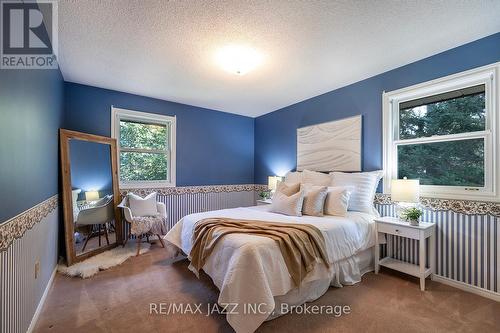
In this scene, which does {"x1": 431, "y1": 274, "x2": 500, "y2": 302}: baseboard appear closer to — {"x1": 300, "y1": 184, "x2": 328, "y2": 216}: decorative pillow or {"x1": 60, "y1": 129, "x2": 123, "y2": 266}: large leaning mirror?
{"x1": 300, "y1": 184, "x2": 328, "y2": 216}: decorative pillow

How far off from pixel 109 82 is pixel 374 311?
4287mm

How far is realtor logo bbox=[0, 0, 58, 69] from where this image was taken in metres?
1.45

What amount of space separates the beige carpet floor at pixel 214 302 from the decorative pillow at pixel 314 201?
0.86 m

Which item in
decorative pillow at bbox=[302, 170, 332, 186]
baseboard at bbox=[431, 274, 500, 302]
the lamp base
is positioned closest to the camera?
baseboard at bbox=[431, 274, 500, 302]

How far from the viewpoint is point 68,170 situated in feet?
9.86

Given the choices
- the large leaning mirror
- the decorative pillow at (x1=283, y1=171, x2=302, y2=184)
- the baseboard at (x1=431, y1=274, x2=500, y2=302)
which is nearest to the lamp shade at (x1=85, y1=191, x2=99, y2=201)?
the large leaning mirror

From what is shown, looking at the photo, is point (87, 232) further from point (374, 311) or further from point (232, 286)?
point (374, 311)

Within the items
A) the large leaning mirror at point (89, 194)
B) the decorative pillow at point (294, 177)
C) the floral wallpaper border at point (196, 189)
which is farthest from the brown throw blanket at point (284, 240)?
the floral wallpaper border at point (196, 189)

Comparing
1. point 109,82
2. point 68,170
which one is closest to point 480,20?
point 109,82

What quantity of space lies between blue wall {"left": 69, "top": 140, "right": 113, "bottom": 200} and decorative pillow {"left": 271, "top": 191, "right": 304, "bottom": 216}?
259 centimetres

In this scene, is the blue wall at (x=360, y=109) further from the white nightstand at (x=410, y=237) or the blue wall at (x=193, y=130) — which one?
the white nightstand at (x=410, y=237)

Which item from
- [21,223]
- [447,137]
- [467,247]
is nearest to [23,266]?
[21,223]

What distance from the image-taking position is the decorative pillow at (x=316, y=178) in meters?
3.39

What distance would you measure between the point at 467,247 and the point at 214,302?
2.60m
